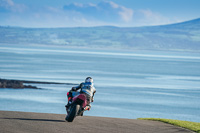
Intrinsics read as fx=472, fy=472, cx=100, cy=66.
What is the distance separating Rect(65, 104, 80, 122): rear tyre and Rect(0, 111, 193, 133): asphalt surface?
15cm

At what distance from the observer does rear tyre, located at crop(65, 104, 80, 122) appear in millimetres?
14062

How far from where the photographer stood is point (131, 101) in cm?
6028

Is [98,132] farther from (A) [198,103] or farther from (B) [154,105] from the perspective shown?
(A) [198,103]

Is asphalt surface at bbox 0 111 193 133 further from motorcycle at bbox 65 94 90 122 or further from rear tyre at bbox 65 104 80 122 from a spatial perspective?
motorcycle at bbox 65 94 90 122

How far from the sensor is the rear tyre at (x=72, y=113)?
1406 cm

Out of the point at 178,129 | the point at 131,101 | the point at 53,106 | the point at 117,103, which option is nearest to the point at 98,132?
the point at 178,129

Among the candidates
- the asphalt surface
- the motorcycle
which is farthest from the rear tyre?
the asphalt surface

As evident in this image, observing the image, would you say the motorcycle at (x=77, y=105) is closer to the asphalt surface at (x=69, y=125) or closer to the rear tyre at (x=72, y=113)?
the rear tyre at (x=72, y=113)

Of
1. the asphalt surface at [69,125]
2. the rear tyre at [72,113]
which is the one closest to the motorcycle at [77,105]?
the rear tyre at [72,113]

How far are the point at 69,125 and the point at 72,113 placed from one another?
73cm

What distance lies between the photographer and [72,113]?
14.1 m

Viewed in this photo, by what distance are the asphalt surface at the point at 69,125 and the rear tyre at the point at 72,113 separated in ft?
0.49

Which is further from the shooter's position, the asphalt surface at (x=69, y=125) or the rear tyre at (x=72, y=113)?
the rear tyre at (x=72, y=113)

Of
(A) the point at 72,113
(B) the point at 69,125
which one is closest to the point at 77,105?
(A) the point at 72,113
